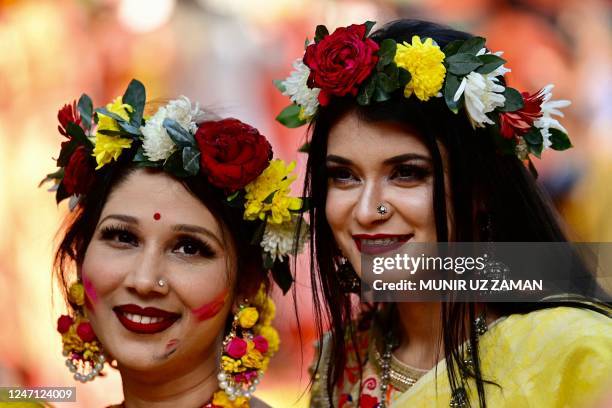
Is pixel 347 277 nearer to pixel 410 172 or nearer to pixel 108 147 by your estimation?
pixel 410 172

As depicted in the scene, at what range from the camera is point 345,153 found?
271 cm

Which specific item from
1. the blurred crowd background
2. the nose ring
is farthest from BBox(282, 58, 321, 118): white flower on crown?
the blurred crowd background

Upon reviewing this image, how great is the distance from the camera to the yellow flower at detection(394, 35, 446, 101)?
2627 mm

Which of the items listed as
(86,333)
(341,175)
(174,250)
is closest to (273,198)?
(341,175)

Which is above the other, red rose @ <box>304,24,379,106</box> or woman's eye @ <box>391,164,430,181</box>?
red rose @ <box>304,24,379,106</box>

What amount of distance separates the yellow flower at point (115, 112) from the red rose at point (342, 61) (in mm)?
642

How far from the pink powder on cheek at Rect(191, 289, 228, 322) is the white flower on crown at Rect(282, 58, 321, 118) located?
660 millimetres

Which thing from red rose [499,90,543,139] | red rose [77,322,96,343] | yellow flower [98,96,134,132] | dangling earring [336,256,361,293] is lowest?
red rose [77,322,96,343]

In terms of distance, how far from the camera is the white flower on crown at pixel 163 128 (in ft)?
9.09

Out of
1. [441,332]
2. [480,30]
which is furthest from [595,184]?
[441,332]

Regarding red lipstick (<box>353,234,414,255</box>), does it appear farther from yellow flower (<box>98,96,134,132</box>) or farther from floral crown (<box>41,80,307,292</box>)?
yellow flower (<box>98,96,134,132</box>)

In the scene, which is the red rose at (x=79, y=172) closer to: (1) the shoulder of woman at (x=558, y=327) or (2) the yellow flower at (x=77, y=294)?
(2) the yellow flower at (x=77, y=294)

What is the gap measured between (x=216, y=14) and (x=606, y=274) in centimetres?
325

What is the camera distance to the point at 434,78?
2.62m
